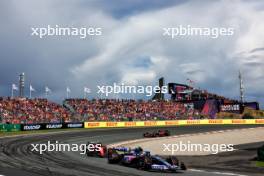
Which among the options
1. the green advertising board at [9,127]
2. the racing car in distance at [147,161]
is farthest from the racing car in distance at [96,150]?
the green advertising board at [9,127]

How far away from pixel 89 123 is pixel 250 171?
149 ft

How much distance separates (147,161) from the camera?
20031 millimetres

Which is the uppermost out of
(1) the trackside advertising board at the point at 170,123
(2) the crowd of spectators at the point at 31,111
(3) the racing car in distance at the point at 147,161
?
(2) the crowd of spectators at the point at 31,111

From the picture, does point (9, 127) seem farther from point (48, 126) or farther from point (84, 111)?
point (84, 111)

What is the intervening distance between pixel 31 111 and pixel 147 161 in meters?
41.6

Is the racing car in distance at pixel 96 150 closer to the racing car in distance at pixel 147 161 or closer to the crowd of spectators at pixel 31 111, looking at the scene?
the racing car in distance at pixel 147 161

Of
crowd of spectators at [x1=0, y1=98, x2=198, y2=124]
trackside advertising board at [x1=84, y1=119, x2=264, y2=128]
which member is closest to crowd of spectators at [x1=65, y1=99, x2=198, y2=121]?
crowd of spectators at [x1=0, y1=98, x2=198, y2=124]

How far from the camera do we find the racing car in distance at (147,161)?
19.4m

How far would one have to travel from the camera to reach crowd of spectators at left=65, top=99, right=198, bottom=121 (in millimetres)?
65250

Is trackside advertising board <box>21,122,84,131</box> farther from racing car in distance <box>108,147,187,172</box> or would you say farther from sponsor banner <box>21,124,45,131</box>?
racing car in distance <box>108,147,187,172</box>

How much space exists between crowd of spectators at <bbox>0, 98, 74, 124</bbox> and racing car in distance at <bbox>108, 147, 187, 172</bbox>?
3528 cm

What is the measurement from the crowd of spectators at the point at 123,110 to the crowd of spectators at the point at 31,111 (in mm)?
2849

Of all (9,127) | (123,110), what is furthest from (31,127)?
(123,110)

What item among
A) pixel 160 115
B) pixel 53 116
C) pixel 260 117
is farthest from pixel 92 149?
pixel 260 117
